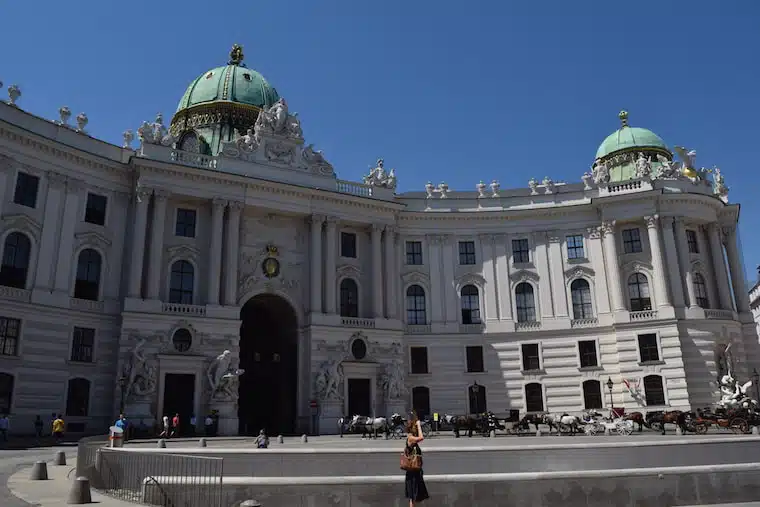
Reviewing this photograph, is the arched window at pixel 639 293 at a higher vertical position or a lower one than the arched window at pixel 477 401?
higher

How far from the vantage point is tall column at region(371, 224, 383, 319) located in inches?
1900

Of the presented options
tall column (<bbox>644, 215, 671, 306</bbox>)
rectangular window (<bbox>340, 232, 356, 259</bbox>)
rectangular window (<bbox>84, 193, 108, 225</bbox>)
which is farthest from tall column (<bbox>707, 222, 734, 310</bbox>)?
rectangular window (<bbox>84, 193, 108, 225</bbox>)

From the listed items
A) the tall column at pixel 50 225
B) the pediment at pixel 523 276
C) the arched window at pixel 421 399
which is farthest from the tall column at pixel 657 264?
the tall column at pixel 50 225

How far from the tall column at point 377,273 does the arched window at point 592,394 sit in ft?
55.5

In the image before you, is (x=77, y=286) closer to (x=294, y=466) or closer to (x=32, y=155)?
(x=32, y=155)

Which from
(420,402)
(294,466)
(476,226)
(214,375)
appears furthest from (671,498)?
(476,226)

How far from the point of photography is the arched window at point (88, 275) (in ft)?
128

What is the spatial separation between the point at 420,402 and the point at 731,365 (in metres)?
23.4

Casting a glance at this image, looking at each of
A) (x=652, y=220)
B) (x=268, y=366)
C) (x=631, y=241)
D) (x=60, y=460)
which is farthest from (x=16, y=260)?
(x=652, y=220)

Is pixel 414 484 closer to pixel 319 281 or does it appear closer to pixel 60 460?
pixel 60 460

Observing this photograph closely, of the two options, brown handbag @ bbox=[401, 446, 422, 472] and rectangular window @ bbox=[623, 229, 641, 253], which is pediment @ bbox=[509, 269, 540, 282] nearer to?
rectangular window @ bbox=[623, 229, 641, 253]

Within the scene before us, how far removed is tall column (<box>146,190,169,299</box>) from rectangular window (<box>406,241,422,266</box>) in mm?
20002

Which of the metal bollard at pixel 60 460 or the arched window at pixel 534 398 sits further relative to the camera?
the arched window at pixel 534 398

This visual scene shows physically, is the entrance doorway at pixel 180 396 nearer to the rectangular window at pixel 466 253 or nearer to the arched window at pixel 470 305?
the arched window at pixel 470 305
